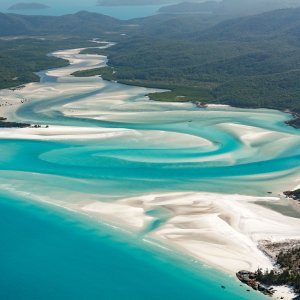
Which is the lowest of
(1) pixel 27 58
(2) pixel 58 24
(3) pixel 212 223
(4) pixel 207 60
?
(3) pixel 212 223

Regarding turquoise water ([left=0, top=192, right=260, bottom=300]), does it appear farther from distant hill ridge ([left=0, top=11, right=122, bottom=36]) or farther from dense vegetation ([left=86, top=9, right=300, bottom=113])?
distant hill ridge ([left=0, top=11, right=122, bottom=36])

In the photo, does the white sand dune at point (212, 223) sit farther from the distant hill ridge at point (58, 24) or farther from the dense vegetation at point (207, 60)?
the distant hill ridge at point (58, 24)

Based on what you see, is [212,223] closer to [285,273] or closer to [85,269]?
[285,273]

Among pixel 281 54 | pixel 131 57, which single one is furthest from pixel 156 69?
pixel 281 54

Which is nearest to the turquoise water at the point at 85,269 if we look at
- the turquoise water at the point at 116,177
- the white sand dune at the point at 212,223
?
the turquoise water at the point at 116,177

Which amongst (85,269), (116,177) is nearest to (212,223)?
(85,269)

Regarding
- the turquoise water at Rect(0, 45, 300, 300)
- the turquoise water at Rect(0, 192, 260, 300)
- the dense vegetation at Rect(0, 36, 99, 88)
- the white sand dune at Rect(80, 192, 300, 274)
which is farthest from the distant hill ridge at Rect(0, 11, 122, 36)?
the turquoise water at Rect(0, 192, 260, 300)

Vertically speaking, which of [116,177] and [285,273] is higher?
[116,177]

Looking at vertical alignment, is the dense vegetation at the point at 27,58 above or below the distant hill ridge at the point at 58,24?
below
